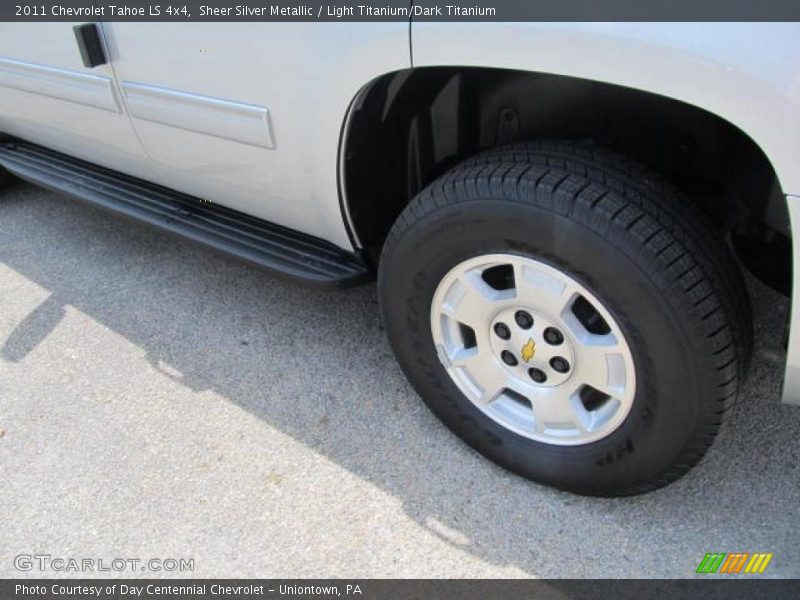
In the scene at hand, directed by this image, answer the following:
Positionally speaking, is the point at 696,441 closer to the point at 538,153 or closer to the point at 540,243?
the point at 540,243

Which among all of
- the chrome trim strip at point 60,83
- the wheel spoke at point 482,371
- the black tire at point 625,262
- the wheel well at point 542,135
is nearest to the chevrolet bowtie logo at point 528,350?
the wheel spoke at point 482,371

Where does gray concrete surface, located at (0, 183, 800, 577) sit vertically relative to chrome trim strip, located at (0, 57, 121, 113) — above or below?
below

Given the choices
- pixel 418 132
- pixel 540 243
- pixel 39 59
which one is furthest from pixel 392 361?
pixel 39 59

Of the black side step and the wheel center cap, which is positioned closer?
the wheel center cap

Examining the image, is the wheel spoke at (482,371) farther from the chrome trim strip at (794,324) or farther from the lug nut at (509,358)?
the chrome trim strip at (794,324)

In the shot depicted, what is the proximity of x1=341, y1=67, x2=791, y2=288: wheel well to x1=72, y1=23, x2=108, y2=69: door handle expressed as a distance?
3.30 feet

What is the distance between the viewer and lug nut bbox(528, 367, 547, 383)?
6.11ft

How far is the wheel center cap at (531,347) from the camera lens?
1775mm

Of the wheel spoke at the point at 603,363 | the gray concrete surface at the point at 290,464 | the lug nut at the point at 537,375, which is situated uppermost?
the wheel spoke at the point at 603,363
